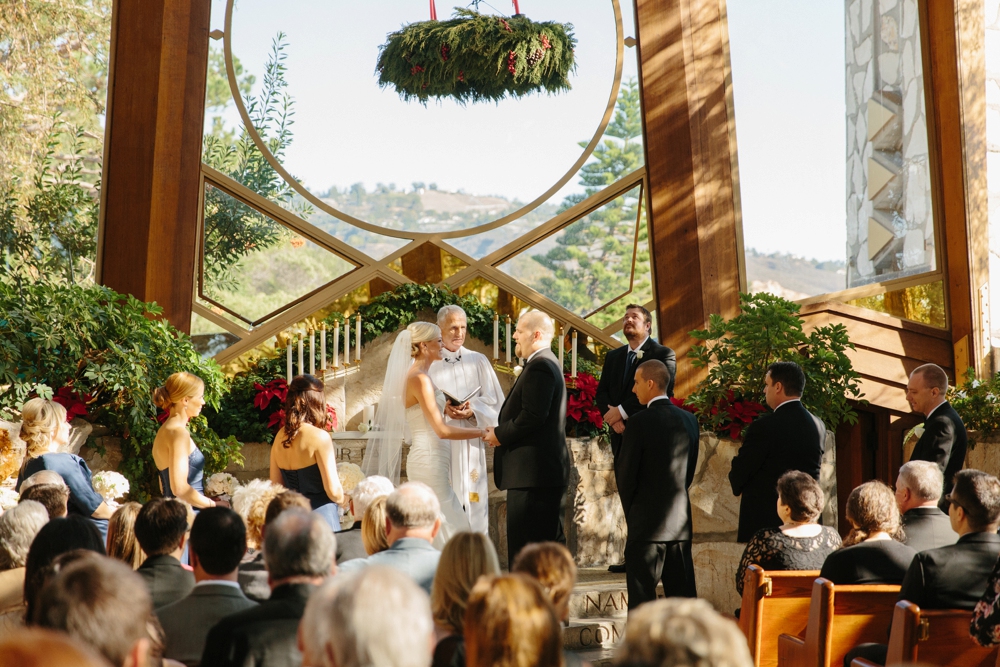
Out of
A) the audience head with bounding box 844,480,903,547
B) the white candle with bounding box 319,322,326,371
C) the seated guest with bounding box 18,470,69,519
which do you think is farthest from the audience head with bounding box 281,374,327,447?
the audience head with bounding box 844,480,903,547

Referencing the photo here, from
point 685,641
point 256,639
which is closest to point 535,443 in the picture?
point 256,639

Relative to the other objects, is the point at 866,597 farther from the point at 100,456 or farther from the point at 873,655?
the point at 100,456

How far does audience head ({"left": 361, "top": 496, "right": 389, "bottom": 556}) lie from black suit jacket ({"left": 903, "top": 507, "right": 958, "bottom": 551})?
2170 mm

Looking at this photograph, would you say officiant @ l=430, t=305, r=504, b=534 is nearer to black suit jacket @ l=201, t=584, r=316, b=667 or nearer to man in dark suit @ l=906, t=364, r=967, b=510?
man in dark suit @ l=906, t=364, r=967, b=510

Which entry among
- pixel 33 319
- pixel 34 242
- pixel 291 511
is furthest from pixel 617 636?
pixel 34 242

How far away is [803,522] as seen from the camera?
13.5 ft

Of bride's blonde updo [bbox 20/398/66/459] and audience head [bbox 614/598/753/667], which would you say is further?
bride's blonde updo [bbox 20/398/66/459]

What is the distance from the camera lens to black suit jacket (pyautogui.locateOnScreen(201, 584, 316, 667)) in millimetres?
2424

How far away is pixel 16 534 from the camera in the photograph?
10.7 feet

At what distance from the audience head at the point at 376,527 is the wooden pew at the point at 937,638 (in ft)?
5.53

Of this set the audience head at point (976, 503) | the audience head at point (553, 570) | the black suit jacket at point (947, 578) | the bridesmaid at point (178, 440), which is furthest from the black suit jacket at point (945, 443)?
the bridesmaid at point (178, 440)

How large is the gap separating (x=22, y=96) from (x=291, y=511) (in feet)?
21.8

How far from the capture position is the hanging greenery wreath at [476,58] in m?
7.93

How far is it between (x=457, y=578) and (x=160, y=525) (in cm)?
118
